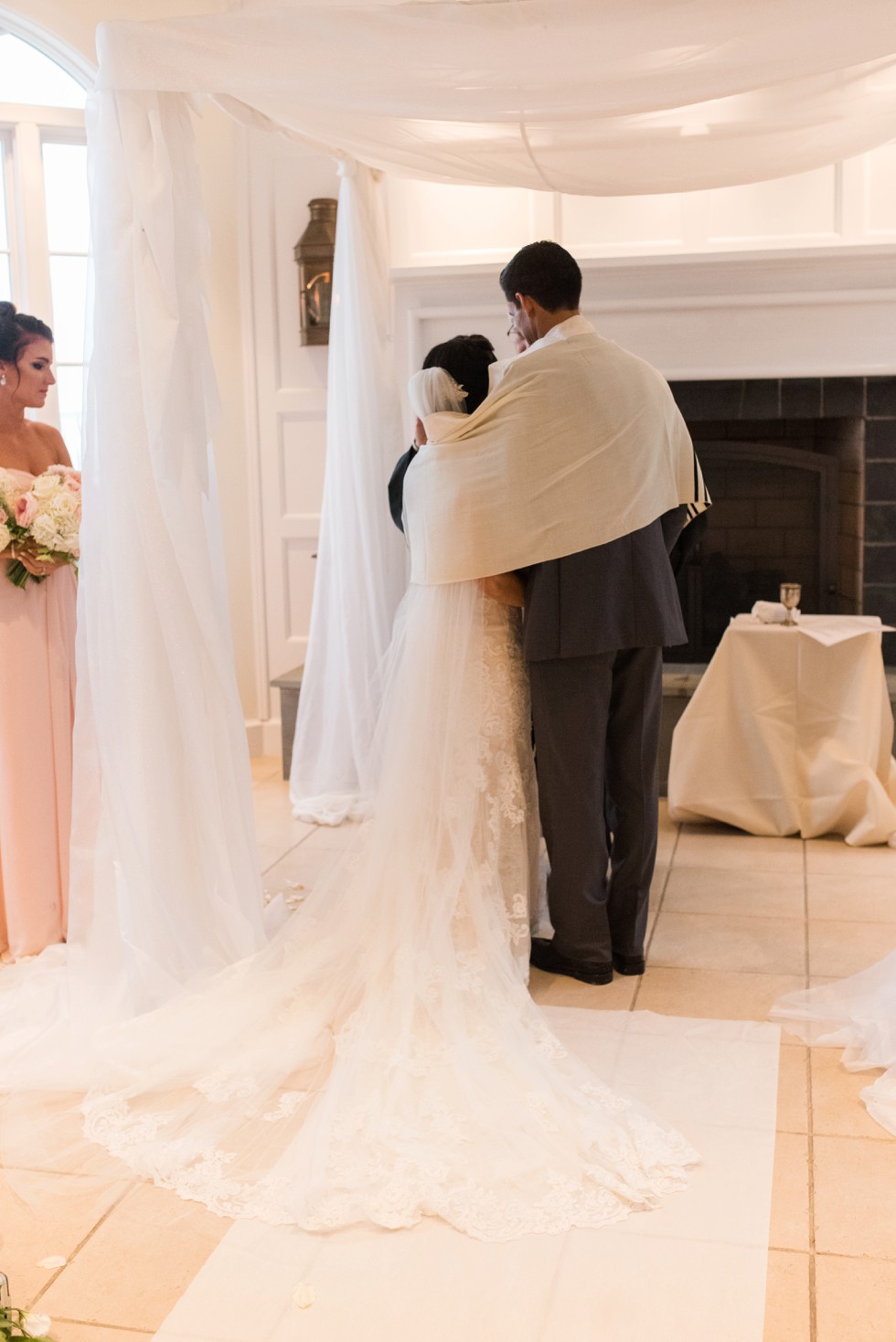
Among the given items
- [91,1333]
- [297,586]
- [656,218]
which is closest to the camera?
[91,1333]

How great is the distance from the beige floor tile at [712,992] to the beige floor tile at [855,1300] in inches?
39.3

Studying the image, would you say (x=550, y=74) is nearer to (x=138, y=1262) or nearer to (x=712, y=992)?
(x=712, y=992)

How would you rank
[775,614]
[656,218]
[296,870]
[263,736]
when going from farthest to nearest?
[263,736], [656,218], [775,614], [296,870]

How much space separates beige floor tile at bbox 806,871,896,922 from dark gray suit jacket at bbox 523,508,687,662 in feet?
3.76

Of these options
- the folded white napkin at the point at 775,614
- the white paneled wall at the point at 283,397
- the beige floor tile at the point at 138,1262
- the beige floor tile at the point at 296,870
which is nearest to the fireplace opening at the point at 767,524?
the folded white napkin at the point at 775,614

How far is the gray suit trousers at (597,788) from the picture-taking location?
3.29 metres

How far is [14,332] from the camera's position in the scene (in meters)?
3.50

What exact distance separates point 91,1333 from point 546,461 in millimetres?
2065

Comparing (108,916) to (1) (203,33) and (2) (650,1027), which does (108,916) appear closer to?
(2) (650,1027)

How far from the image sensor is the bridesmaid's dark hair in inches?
138

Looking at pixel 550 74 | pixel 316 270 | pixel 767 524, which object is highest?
pixel 316 270

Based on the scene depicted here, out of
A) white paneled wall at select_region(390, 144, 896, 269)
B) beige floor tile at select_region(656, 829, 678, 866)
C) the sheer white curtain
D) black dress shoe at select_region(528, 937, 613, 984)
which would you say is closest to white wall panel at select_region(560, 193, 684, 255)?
white paneled wall at select_region(390, 144, 896, 269)

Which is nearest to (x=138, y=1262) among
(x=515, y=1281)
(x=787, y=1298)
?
(x=515, y=1281)

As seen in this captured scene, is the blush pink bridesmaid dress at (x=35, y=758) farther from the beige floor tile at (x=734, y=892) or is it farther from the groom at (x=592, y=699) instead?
the beige floor tile at (x=734, y=892)
